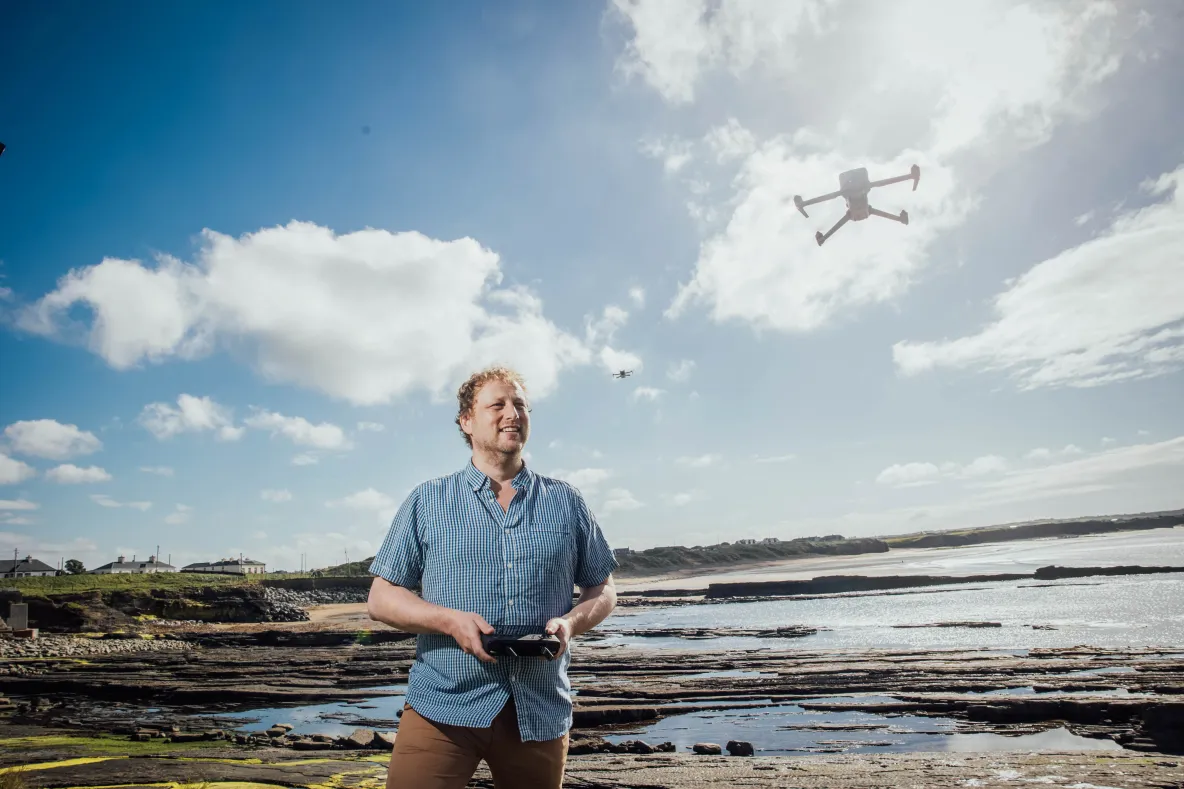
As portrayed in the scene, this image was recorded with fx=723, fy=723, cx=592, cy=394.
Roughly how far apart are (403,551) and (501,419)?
630mm

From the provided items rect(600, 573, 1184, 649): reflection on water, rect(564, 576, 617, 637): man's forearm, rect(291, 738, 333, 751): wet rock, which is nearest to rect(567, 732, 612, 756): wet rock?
rect(291, 738, 333, 751): wet rock

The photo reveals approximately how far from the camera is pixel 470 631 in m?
2.44

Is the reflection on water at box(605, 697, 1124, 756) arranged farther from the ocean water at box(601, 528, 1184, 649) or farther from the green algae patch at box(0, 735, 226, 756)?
the ocean water at box(601, 528, 1184, 649)

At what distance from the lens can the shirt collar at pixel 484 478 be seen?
9.36 ft

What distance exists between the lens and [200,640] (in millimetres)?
34250

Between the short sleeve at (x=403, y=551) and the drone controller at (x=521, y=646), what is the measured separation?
1.49 feet

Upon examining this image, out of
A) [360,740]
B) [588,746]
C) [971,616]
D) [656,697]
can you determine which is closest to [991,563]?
[971,616]

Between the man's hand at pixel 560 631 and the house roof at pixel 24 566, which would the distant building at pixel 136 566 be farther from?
the man's hand at pixel 560 631

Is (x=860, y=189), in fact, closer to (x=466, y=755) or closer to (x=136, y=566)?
(x=466, y=755)

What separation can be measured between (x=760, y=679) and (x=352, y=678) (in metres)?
10.6

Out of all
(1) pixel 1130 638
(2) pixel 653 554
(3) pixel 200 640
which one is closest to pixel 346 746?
(1) pixel 1130 638

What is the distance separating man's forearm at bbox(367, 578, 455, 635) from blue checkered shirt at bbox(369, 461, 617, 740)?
0.06m

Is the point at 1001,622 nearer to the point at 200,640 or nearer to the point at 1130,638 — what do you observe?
the point at 1130,638

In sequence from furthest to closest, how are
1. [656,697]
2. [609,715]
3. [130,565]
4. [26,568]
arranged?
1. [130,565]
2. [26,568]
3. [656,697]
4. [609,715]
